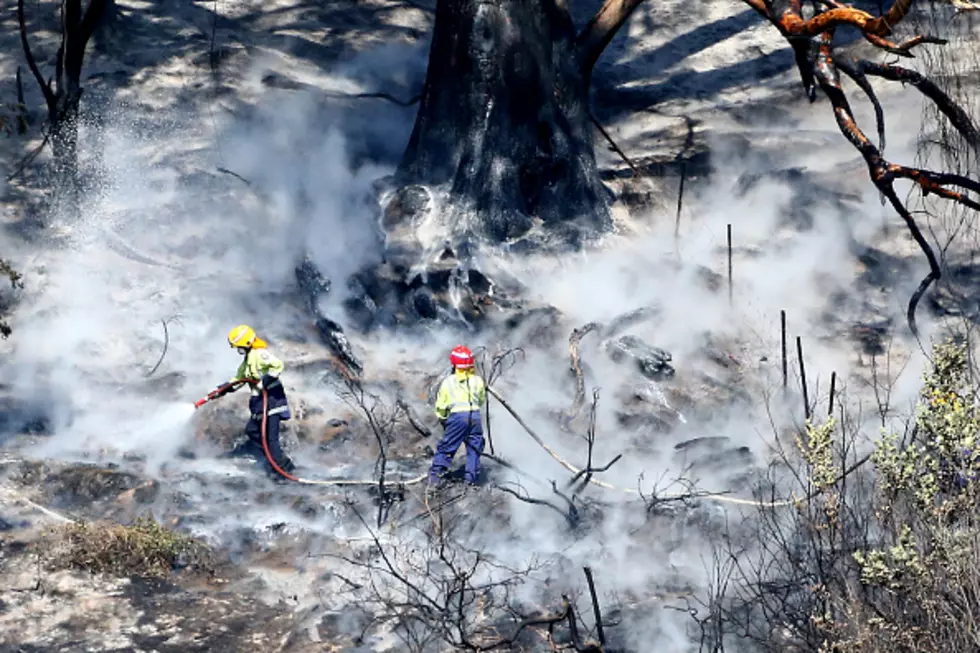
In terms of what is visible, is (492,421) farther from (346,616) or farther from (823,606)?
(823,606)

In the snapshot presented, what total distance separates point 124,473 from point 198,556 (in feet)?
4.44

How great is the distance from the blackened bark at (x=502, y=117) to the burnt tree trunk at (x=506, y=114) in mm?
10

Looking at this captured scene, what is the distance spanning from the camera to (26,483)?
11.5 m

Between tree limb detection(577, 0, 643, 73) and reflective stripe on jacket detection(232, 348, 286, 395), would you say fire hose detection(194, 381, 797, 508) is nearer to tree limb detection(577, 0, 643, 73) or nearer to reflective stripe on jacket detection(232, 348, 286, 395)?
reflective stripe on jacket detection(232, 348, 286, 395)

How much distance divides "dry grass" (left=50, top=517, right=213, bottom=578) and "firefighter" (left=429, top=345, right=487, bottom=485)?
6.40 ft

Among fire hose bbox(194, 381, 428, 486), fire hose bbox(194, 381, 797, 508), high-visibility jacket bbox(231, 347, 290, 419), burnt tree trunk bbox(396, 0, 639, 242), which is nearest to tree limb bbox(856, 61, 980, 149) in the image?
fire hose bbox(194, 381, 797, 508)

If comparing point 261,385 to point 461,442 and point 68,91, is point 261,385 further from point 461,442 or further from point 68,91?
point 68,91

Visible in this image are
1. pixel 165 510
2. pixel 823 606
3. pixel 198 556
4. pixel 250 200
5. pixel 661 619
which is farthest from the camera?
pixel 250 200

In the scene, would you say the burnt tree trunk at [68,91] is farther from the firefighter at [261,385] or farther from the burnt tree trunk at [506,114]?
the burnt tree trunk at [506,114]

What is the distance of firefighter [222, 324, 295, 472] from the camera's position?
39.2 feet

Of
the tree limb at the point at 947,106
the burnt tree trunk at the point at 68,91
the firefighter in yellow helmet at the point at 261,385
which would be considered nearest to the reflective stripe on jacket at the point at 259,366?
the firefighter in yellow helmet at the point at 261,385

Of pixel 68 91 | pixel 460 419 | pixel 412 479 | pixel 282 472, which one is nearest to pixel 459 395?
pixel 460 419

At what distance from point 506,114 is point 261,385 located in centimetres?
483

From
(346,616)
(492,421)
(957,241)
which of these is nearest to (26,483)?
(346,616)
